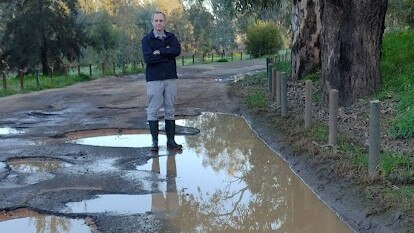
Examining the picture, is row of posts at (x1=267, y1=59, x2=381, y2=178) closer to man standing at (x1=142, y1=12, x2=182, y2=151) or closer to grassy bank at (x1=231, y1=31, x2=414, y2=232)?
grassy bank at (x1=231, y1=31, x2=414, y2=232)

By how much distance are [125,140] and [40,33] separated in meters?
22.1

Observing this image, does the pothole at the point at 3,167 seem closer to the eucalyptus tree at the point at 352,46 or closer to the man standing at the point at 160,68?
the man standing at the point at 160,68

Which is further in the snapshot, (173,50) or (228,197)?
(173,50)

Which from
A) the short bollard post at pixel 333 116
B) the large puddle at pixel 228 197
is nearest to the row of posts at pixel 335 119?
the short bollard post at pixel 333 116

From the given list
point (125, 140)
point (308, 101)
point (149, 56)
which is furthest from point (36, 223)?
point (308, 101)

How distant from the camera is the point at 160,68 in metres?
8.70

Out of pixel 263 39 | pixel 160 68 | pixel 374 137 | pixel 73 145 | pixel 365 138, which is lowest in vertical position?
pixel 73 145

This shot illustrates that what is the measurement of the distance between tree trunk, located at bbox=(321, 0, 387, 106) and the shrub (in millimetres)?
31797

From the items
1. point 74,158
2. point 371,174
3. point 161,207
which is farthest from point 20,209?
point 371,174

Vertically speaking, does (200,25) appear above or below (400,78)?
above

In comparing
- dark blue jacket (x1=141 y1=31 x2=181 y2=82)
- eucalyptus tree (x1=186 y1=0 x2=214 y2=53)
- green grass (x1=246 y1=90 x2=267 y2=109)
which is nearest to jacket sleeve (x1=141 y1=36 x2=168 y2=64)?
dark blue jacket (x1=141 y1=31 x2=181 y2=82)

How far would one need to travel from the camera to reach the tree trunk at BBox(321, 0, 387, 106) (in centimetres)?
1050

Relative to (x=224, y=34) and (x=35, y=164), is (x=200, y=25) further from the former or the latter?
(x=35, y=164)

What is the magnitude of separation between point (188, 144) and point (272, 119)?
2002mm
